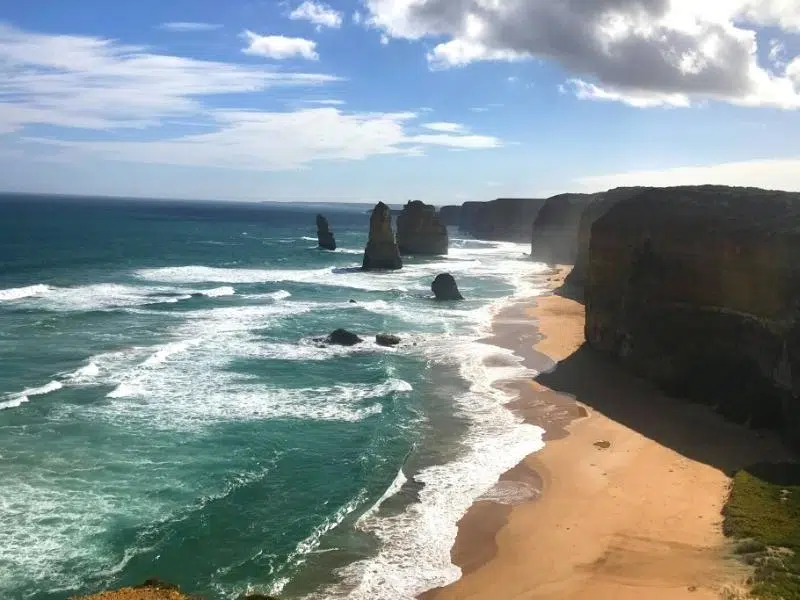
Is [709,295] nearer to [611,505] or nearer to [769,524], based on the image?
[611,505]

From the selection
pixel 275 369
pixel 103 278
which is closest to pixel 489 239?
pixel 103 278

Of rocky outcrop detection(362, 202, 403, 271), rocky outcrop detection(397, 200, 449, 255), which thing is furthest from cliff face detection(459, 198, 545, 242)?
rocky outcrop detection(362, 202, 403, 271)

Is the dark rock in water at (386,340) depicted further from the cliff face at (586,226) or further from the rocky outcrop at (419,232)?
the rocky outcrop at (419,232)

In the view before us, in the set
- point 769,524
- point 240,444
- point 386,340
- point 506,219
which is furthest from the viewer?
point 506,219

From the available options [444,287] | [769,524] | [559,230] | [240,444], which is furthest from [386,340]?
[559,230]

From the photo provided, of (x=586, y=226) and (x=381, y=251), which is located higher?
(x=586, y=226)

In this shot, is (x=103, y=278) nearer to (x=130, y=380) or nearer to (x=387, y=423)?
(x=130, y=380)
